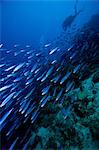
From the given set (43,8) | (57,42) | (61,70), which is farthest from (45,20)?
(61,70)

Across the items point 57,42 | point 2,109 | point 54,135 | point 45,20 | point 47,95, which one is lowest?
point 54,135

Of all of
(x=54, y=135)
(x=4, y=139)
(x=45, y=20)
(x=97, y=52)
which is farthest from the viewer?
(x=45, y=20)

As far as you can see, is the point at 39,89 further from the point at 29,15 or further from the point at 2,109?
the point at 29,15

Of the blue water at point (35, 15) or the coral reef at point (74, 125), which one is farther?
the blue water at point (35, 15)

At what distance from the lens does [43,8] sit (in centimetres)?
5991

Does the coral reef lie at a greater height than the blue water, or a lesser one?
lesser

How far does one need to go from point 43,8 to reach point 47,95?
2334 inches

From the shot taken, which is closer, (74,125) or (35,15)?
(74,125)

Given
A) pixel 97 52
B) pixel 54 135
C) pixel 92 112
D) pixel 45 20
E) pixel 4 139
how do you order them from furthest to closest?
pixel 45 20 → pixel 97 52 → pixel 4 139 → pixel 54 135 → pixel 92 112

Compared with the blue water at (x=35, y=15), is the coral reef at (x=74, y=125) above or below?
below

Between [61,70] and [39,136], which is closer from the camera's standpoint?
[39,136]

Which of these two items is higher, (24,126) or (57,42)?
(57,42)

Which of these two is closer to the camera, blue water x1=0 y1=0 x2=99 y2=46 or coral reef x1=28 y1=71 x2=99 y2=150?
coral reef x1=28 y1=71 x2=99 y2=150

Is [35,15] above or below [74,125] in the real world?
above
